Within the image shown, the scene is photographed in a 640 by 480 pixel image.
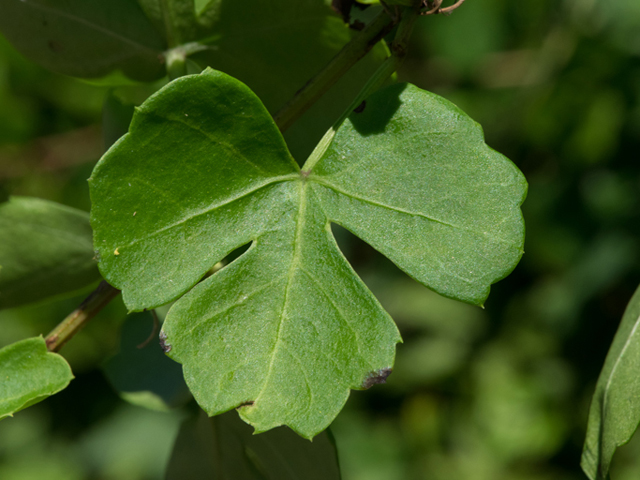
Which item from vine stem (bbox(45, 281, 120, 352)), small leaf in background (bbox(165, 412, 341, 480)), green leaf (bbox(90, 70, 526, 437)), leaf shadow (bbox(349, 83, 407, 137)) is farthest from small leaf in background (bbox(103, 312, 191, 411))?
leaf shadow (bbox(349, 83, 407, 137))

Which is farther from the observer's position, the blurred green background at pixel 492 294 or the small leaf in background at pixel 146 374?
the blurred green background at pixel 492 294

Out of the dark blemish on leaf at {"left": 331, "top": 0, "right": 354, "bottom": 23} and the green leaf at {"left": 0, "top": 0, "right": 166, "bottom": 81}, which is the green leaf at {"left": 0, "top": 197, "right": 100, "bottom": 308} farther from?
the dark blemish on leaf at {"left": 331, "top": 0, "right": 354, "bottom": 23}

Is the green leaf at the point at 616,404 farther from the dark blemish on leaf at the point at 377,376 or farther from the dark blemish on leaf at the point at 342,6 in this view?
the dark blemish on leaf at the point at 342,6

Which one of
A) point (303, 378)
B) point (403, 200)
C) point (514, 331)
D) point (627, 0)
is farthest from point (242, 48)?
point (514, 331)

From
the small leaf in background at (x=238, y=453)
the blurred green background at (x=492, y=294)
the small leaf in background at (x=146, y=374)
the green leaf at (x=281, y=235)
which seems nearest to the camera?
the green leaf at (x=281, y=235)

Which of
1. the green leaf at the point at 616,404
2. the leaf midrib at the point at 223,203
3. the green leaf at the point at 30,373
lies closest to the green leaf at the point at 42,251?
the green leaf at the point at 30,373

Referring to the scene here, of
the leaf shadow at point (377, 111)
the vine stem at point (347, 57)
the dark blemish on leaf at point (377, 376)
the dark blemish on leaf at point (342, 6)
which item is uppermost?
the dark blemish on leaf at point (342, 6)

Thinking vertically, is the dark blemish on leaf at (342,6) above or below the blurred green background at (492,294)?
above
